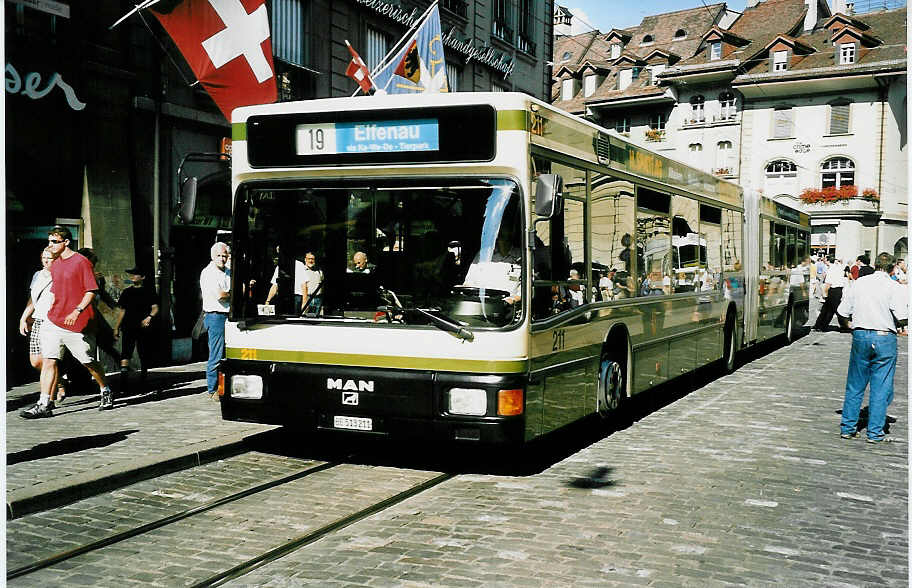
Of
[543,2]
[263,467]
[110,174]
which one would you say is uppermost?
[543,2]

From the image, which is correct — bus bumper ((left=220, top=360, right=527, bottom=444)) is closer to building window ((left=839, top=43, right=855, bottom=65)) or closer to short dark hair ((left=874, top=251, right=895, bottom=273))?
short dark hair ((left=874, top=251, right=895, bottom=273))

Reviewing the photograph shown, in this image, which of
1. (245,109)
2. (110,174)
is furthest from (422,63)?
(245,109)

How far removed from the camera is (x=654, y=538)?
5547 mm

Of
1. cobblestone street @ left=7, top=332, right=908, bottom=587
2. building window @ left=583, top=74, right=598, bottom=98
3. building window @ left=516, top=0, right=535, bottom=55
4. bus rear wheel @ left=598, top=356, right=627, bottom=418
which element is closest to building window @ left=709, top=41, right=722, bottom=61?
building window @ left=583, top=74, right=598, bottom=98

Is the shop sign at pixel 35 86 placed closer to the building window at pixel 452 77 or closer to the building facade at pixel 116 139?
the building facade at pixel 116 139

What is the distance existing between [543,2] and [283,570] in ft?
91.8

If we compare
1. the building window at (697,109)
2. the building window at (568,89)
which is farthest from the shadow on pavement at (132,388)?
the building window at (568,89)

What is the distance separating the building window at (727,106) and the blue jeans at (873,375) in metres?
51.4

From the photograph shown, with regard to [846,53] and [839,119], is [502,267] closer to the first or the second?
[839,119]

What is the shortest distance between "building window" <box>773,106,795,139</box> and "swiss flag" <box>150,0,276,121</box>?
47.3m

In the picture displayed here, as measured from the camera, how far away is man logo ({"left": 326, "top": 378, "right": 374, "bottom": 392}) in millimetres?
6922

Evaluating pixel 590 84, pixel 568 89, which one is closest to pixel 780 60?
pixel 590 84

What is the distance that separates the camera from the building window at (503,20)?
27234 mm

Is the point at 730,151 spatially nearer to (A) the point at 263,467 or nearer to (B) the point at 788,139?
(B) the point at 788,139
